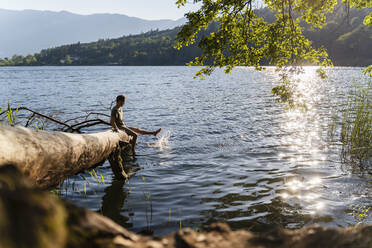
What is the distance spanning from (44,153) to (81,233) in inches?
93.4

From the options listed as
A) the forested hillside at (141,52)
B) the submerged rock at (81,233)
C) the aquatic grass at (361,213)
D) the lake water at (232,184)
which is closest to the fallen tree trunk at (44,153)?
the submerged rock at (81,233)

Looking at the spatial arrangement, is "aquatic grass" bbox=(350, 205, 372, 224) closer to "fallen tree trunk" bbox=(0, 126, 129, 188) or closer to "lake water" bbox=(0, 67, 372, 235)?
"lake water" bbox=(0, 67, 372, 235)

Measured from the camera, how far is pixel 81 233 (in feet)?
4.57

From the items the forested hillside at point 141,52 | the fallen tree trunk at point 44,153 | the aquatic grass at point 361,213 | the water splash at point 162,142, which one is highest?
the forested hillside at point 141,52

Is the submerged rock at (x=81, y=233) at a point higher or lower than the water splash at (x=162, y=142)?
higher

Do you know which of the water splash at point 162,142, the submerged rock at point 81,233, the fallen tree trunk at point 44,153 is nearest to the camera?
the submerged rock at point 81,233

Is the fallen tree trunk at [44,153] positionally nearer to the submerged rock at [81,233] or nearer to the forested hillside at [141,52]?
the submerged rock at [81,233]

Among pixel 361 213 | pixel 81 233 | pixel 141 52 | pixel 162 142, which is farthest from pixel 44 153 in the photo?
pixel 141 52

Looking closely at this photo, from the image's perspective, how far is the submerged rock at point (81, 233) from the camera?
106cm

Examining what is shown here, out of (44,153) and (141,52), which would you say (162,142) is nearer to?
(44,153)

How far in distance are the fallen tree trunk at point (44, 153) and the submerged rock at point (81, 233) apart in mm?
1396

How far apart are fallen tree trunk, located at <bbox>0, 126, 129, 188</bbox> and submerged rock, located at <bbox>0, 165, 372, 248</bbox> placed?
1396mm

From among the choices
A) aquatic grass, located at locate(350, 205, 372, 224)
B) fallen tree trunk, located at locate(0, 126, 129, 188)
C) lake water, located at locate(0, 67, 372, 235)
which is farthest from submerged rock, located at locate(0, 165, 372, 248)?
aquatic grass, located at locate(350, 205, 372, 224)

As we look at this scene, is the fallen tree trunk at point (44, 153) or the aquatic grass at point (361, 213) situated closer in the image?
the fallen tree trunk at point (44, 153)
